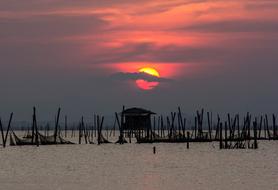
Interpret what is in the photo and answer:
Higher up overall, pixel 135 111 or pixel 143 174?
pixel 135 111

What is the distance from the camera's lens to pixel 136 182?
3900 cm

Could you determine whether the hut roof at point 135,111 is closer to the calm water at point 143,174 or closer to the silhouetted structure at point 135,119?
the silhouetted structure at point 135,119

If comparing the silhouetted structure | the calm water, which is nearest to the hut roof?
the silhouetted structure

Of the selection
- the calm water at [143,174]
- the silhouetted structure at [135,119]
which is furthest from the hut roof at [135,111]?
the calm water at [143,174]

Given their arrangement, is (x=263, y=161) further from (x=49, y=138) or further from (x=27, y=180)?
(x=49, y=138)

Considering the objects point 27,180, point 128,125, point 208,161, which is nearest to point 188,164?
point 208,161

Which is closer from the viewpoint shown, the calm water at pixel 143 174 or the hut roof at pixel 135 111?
the calm water at pixel 143 174

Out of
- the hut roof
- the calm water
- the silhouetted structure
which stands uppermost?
the hut roof

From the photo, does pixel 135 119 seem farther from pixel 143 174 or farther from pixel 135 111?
pixel 143 174

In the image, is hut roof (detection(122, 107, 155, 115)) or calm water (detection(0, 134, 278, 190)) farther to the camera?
hut roof (detection(122, 107, 155, 115))

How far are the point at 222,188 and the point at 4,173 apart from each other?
49.7 feet

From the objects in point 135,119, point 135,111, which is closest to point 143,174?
point 135,119

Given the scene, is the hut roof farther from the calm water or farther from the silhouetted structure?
the calm water

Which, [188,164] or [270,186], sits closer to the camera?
[270,186]
